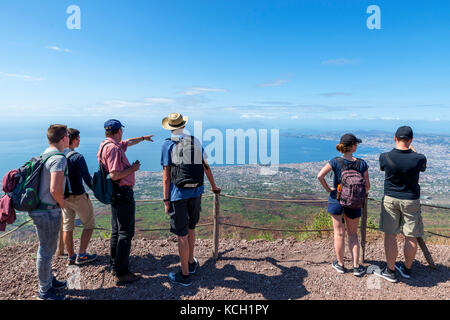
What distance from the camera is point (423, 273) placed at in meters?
3.03

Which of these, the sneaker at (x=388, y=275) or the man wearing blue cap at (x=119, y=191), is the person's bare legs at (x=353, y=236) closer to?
the sneaker at (x=388, y=275)

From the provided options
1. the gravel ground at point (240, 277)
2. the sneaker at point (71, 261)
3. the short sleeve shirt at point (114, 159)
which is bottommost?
the gravel ground at point (240, 277)

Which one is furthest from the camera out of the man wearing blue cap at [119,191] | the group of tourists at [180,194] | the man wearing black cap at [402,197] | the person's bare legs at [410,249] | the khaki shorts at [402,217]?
the person's bare legs at [410,249]

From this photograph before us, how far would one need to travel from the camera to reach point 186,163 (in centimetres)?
249

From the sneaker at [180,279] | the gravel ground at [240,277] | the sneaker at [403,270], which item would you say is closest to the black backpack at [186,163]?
the sneaker at [180,279]

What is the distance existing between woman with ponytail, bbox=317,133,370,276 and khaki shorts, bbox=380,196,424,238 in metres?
0.33

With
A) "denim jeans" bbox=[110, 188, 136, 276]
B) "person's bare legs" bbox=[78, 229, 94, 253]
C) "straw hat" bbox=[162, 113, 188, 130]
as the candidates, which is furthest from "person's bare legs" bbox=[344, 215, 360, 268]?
"person's bare legs" bbox=[78, 229, 94, 253]

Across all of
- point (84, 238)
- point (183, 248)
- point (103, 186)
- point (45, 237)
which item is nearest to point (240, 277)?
point (183, 248)

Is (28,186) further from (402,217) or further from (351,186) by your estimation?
(402,217)

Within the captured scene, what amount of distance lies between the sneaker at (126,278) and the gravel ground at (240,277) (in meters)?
0.06

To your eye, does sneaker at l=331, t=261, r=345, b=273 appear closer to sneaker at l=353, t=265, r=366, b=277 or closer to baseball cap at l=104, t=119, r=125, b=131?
sneaker at l=353, t=265, r=366, b=277

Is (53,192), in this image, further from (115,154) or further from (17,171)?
(115,154)

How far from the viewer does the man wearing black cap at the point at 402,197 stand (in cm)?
257
